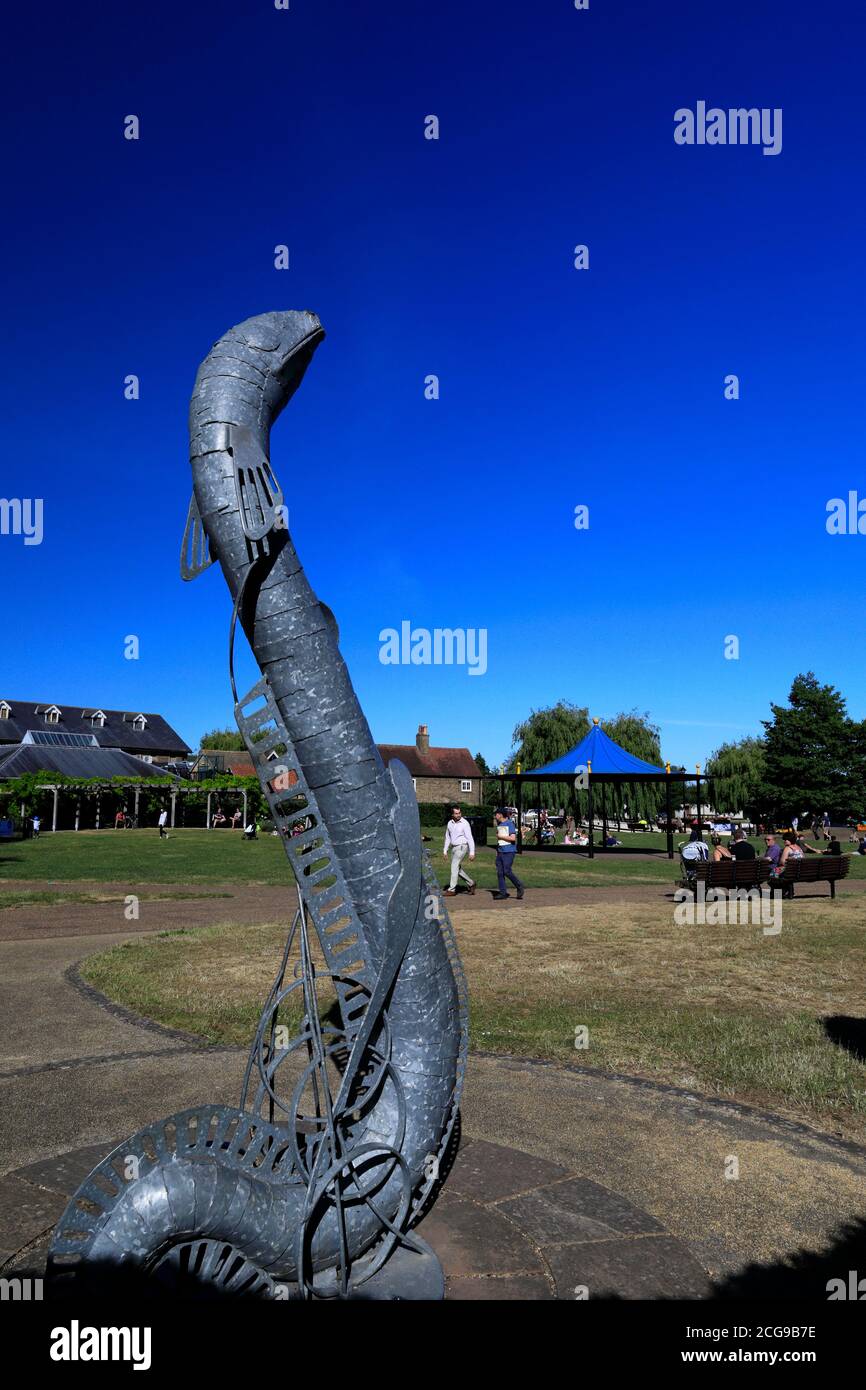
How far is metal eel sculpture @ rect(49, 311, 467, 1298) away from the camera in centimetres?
321

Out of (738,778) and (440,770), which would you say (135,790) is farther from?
(738,778)

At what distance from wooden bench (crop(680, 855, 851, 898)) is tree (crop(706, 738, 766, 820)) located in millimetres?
42477

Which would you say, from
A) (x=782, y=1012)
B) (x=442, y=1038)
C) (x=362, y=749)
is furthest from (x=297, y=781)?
(x=782, y=1012)

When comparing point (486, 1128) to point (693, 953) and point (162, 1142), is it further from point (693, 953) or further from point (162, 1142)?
point (693, 953)

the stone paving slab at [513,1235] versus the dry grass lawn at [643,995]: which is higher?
the stone paving slab at [513,1235]

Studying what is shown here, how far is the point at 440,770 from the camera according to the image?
70.8 meters

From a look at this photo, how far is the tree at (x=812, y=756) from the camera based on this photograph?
54688mm

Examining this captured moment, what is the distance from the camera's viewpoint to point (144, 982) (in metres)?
9.27

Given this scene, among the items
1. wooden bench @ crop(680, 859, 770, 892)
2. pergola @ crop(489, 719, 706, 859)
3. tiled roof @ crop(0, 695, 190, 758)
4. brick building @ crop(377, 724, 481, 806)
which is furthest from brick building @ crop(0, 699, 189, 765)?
wooden bench @ crop(680, 859, 770, 892)

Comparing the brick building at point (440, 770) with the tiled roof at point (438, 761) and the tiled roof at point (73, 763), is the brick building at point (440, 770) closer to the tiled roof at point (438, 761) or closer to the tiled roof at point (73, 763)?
the tiled roof at point (438, 761)

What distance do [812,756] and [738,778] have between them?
6.33 m

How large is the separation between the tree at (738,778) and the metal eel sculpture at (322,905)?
58.3m

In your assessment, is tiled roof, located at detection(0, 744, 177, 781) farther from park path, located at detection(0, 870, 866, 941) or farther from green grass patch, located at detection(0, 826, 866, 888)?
park path, located at detection(0, 870, 866, 941)

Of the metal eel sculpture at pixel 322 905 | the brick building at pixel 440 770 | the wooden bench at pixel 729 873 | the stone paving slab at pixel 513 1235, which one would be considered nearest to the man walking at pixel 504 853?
the wooden bench at pixel 729 873
